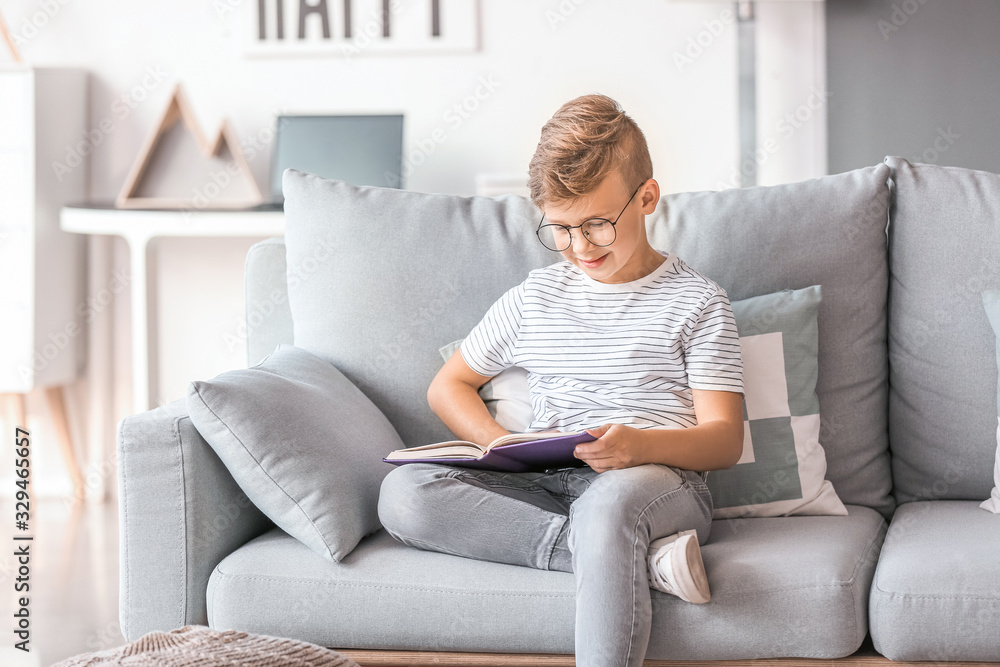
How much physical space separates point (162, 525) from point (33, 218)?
5.66 feet

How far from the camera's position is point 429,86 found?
2896mm

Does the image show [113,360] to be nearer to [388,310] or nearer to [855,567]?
[388,310]

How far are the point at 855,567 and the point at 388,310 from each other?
0.81 meters

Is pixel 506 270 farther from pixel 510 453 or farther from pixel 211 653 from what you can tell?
pixel 211 653

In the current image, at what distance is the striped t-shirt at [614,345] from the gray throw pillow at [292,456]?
0.26 meters

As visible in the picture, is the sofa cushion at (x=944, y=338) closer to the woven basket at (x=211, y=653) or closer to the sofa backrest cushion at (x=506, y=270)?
the sofa backrest cushion at (x=506, y=270)

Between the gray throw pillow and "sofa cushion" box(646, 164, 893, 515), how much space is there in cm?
61

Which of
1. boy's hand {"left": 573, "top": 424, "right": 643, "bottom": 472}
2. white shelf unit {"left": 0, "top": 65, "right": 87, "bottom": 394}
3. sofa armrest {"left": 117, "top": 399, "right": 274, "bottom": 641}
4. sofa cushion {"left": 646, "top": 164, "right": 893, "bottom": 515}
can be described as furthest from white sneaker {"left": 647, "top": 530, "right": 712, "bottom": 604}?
white shelf unit {"left": 0, "top": 65, "right": 87, "bottom": 394}

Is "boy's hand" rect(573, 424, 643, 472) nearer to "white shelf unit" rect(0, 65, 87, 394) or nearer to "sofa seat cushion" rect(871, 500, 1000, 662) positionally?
"sofa seat cushion" rect(871, 500, 1000, 662)

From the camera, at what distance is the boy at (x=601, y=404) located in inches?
46.9

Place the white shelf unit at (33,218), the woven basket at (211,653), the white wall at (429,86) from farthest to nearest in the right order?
the white wall at (429,86) → the white shelf unit at (33,218) → the woven basket at (211,653)

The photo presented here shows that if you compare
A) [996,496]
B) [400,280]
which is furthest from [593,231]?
[996,496]

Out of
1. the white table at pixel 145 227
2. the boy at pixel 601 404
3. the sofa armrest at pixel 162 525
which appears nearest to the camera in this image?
the boy at pixel 601 404

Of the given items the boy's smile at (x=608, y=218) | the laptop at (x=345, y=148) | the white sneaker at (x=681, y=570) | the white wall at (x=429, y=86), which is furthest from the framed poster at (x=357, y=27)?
the white sneaker at (x=681, y=570)
